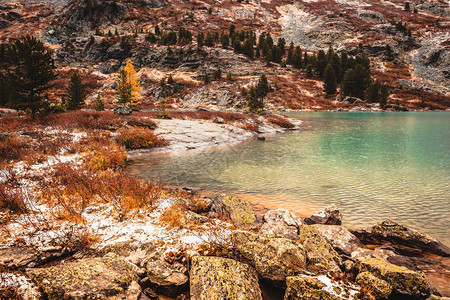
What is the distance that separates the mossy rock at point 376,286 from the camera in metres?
3.73

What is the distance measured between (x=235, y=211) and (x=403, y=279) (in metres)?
4.52

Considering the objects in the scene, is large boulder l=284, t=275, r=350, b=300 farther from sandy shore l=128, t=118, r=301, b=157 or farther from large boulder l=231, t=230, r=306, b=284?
sandy shore l=128, t=118, r=301, b=157

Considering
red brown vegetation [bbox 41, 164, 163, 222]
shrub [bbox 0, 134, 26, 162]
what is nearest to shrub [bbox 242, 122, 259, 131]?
shrub [bbox 0, 134, 26, 162]

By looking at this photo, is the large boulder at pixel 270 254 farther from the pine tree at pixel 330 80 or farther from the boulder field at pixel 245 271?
the pine tree at pixel 330 80

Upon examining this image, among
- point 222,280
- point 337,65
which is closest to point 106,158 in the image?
point 222,280

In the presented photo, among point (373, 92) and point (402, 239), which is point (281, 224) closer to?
point (402, 239)

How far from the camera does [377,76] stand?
319ft

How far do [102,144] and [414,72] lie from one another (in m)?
141

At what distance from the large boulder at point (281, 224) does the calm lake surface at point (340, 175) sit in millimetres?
2256

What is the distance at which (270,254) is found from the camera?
172 inches

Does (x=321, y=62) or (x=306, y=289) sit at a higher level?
(x=321, y=62)

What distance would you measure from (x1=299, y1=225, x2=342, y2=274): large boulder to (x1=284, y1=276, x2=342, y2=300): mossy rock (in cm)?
76

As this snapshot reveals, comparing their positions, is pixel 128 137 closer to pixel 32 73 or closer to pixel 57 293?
pixel 32 73

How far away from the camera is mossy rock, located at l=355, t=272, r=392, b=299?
3.73 metres
